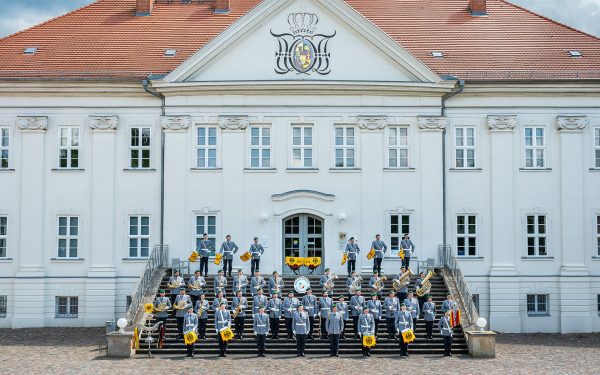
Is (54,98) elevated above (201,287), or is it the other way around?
(54,98)

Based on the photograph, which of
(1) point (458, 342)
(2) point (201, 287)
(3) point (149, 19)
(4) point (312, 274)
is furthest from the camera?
(3) point (149, 19)

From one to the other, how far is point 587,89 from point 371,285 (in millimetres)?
12121

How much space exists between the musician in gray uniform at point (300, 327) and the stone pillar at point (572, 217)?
12470 mm

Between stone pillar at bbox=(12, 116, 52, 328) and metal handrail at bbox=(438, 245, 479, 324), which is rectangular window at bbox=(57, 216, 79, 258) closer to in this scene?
stone pillar at bbox=(12, 116, 52, 328)

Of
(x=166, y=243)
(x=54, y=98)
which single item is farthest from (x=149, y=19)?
(x=166, y=243)

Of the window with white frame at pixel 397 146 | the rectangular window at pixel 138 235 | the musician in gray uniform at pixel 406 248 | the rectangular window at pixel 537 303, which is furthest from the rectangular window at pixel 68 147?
the rectangular window at pixel 537 303

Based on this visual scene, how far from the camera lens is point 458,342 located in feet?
85.9

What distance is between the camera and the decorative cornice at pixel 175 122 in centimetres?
3325

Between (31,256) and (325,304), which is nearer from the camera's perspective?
(325,304)

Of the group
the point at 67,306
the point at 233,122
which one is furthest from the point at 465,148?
the point at 67,306

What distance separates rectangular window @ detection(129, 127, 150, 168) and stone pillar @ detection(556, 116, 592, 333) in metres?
15.7

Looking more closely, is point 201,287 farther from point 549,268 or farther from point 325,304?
point 549,268

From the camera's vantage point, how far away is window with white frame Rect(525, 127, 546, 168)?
33844mm

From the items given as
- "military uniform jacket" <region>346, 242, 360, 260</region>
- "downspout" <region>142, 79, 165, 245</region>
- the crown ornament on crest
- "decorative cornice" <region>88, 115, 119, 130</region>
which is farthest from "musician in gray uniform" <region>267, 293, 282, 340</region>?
the crown ornament on crest
